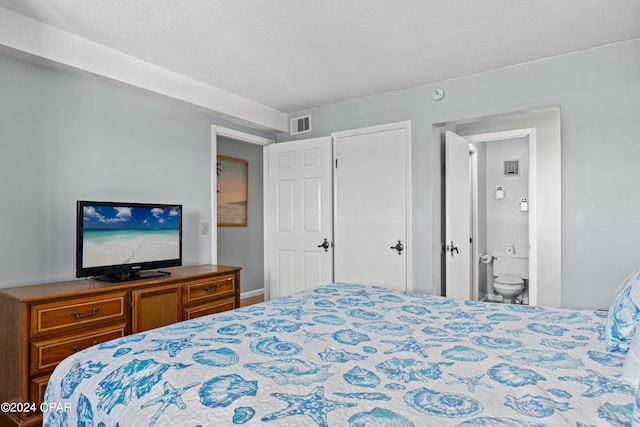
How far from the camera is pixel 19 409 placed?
2.18 meters

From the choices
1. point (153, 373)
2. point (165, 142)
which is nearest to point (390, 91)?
point (165, 142)

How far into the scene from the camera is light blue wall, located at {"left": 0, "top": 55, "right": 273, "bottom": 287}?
2.53 m

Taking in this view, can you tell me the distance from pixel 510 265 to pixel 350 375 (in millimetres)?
4640

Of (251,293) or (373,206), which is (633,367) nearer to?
(373,206)

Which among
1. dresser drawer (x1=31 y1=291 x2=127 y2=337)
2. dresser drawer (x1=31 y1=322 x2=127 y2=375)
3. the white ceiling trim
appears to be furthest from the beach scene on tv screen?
the white ceiling trim

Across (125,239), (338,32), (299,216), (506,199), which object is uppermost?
(338,32)

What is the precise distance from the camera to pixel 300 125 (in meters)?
4.60

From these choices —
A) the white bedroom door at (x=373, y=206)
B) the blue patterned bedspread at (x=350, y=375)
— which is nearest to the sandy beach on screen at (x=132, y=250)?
the blue patterned bedspread at (x=350, y=375)

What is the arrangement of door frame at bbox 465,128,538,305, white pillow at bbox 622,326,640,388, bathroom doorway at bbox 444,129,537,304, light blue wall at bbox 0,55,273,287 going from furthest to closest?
bathroom doorway at bbox 444,129,537,304 < door frame at bbox 465,128,538,305 < light blue wall at bbox 0,55,273,287 < white pillow at bbox 622,326,640,388

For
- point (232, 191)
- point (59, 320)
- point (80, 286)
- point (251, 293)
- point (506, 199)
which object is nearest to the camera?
point (59, 320)

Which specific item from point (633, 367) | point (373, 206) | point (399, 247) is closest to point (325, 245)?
point (373, 206)

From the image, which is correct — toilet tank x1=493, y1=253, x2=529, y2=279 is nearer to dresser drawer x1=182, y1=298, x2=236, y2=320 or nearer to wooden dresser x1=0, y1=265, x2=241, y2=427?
dresser drawer x1=182, y1=298, x2=236, y2=320

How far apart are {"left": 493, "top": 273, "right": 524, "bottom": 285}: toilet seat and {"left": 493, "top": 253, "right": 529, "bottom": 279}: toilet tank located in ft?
0.27

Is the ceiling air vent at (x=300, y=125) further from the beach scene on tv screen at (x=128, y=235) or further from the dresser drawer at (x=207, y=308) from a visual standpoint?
the dresser drawer at (x=207, y=308)
